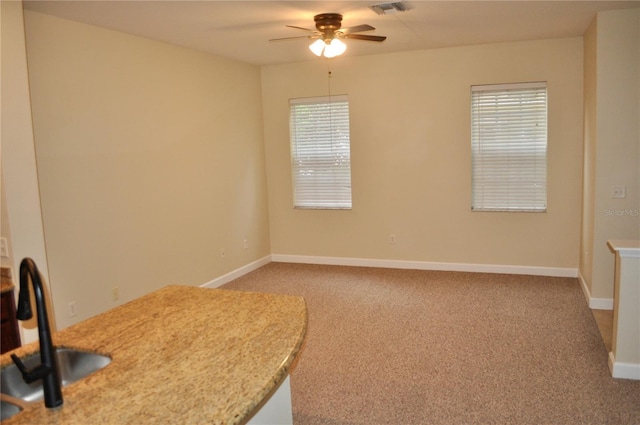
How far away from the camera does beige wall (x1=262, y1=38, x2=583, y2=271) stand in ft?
17.6

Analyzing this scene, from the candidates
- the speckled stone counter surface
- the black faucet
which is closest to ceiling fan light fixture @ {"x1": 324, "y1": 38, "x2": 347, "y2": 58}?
the speckled stone counter surface

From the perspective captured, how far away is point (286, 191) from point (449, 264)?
2.38 metres

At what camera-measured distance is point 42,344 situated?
1.28 meters

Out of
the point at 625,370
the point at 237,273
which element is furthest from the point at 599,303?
the point at 237,273

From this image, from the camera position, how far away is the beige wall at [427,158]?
538cm

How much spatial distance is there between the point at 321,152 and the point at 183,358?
5.03 metres

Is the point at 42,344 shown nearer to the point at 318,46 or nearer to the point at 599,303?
the point at 318,46

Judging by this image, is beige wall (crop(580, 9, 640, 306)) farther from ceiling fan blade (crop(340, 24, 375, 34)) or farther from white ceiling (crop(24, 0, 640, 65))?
ceiling fan blade (crop(340, 24, 375, 34))

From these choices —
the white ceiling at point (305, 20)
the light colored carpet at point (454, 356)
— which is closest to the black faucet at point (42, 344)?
the light colored carpet at point (454, 356)

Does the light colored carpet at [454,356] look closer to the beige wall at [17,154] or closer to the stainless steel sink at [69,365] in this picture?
the stainless steel sink at [69,365]

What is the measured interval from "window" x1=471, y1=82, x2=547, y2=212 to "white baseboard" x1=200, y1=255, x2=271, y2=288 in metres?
2.91

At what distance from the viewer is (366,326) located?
4305mm

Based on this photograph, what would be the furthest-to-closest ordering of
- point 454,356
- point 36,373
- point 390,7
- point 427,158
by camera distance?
point 427,158
point 390,7
point 454,356
point 36,373

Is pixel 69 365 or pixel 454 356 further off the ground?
pixel 69 365
